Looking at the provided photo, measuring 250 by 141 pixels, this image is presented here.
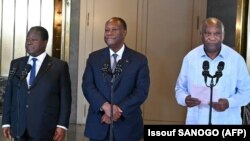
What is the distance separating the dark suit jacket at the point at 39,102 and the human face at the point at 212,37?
45.0 inches

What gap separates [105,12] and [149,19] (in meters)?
0.67

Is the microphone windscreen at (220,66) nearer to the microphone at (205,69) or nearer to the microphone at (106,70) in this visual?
the microphone at (205,69)

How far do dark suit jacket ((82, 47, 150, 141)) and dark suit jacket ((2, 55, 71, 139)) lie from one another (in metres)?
0.20

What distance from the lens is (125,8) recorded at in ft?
21.3

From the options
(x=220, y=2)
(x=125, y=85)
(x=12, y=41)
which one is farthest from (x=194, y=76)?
(x=12, y=41)

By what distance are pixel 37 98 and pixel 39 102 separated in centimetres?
3

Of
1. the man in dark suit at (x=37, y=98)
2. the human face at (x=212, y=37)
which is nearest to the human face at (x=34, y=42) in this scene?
the man in dark suit at (x=37, y=98)

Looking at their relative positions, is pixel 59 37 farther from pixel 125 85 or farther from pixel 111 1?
pixel 125 85

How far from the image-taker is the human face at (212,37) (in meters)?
2.90

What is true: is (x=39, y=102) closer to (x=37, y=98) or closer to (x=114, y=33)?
(x=37, y=98)

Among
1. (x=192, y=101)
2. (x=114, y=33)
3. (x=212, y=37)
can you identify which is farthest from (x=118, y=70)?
(x=212, y=37)

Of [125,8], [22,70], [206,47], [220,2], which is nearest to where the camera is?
[206,47]

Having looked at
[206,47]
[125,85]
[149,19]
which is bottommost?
[125,85]

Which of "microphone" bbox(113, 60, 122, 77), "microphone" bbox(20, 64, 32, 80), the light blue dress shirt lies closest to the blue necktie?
"microphone" bbox(20, 64, 32, 80)
